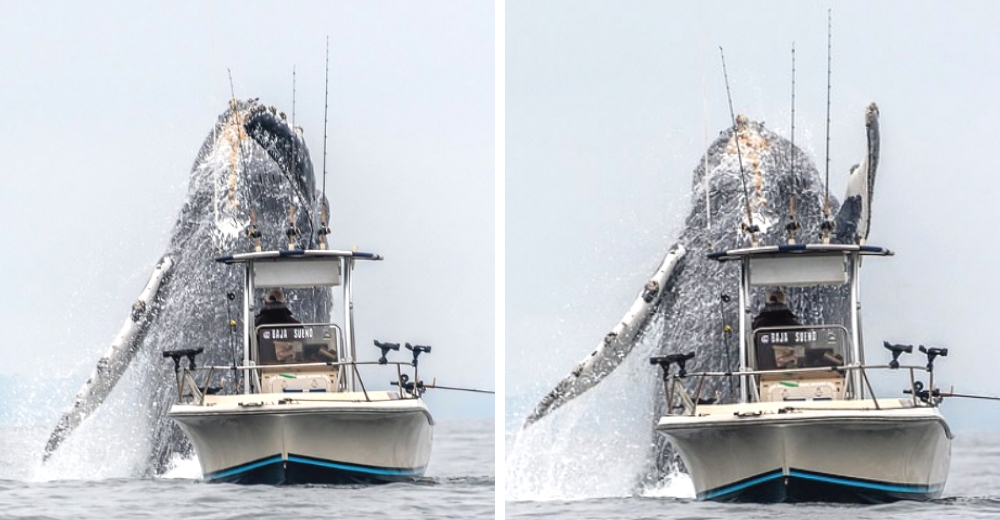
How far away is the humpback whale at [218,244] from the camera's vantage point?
32.0 meters

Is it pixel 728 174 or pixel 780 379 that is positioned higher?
pixel 728 174

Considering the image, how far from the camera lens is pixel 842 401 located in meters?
26.6

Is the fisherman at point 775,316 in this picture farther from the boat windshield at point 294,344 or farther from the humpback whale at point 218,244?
the humpback whale at point 218,244

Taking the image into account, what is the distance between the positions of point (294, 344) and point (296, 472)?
1999 millimetres

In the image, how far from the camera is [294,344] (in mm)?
29734

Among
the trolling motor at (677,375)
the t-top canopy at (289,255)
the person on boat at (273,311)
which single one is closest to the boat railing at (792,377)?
the trolling motor at (677,375)

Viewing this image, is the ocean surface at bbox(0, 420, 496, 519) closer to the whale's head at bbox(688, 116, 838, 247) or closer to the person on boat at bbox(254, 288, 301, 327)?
the person on boat at bbox(254, 288, 301, 327)

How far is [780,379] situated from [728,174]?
3.72m

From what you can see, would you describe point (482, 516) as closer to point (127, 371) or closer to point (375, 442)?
point (375, 442)

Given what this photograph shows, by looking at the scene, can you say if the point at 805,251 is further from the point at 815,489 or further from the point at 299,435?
the point at 299,435

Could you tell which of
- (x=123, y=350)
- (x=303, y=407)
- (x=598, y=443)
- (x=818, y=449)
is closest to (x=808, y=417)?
(x=818, y=449)

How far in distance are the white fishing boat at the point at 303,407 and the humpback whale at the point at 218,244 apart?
219 cm

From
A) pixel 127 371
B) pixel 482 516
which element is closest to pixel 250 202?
pixel 127 371

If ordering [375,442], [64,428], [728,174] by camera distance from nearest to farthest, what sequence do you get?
[375,442] < [728,174] < [64,428]
